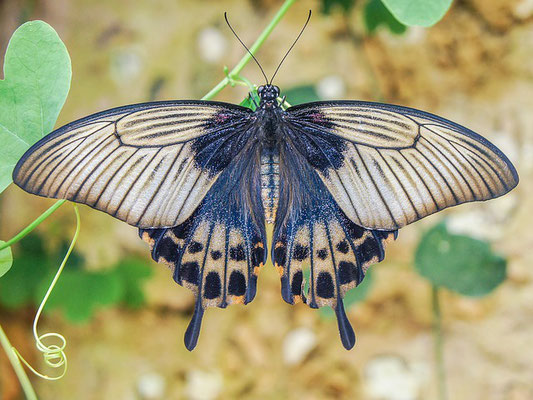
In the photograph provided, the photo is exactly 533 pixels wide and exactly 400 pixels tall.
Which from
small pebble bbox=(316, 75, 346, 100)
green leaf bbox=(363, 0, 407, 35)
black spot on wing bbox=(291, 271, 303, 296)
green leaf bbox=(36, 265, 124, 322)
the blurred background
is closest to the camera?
black spot on wing bbox=(291, 271, 303, 296)

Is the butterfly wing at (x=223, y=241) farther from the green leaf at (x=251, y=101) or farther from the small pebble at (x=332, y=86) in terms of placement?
the small pebble at (x=332, y=86)

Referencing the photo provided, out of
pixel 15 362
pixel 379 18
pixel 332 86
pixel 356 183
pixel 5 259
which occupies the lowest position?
pixel 15 362

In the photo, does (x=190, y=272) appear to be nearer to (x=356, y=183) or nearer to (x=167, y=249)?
(x=167, y=249)

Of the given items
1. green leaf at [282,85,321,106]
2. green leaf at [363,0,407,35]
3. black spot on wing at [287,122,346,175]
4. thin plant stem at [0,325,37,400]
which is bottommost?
thin plant stem at [0,325,37,400]

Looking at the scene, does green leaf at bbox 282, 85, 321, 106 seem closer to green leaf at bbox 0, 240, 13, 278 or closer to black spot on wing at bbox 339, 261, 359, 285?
A: black spot on wing at bbox 339, 261, 359, 285

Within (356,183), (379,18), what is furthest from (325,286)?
(379,18)

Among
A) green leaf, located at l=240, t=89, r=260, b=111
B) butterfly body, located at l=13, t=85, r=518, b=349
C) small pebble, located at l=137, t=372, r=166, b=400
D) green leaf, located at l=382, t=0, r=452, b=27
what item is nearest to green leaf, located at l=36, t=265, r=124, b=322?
small pebble, located at l=137, t=372, r=166, b=400
